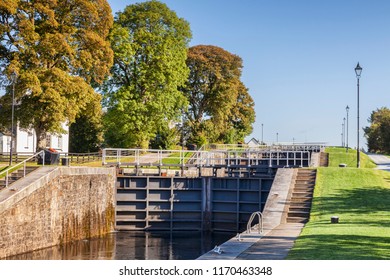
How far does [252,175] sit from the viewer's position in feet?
112

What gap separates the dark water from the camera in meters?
24.0

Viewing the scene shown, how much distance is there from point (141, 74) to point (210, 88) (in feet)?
60.1

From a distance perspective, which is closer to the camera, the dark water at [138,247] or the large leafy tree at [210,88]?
the dark water at [138,247]

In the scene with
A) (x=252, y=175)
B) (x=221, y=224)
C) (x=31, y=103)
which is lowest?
(x=221, y=224)

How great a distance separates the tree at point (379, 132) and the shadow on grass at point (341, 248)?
54322 millimetres

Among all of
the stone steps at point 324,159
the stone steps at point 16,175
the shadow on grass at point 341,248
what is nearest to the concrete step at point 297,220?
the shadow on grass at point 341,248

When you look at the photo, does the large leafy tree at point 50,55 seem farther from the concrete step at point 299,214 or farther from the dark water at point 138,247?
the concrete step at point 299,214

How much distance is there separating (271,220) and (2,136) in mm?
36499

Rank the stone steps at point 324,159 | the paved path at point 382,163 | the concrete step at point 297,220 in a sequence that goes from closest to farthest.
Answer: the concrete step at point 297,220, the stone steps at point 324,159, the paved path at point 382,163

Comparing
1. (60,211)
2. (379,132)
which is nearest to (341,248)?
(60,211)

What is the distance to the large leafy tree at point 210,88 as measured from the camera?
62062 millimetres

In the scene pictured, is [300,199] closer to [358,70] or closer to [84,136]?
[358,70]
